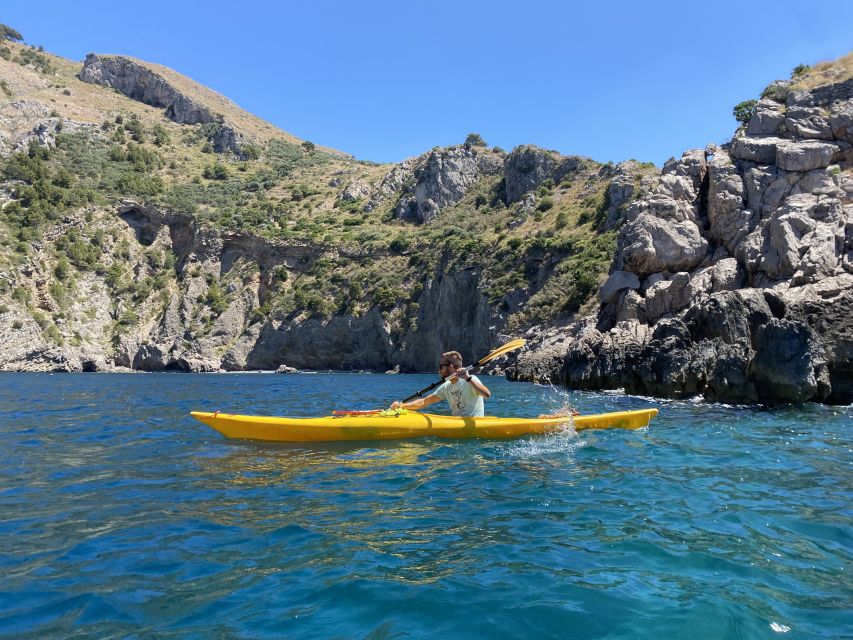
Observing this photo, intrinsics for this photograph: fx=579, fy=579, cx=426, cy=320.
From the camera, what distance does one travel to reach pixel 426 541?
209 inches

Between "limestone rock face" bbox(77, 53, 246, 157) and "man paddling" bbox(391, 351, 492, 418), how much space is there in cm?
10980

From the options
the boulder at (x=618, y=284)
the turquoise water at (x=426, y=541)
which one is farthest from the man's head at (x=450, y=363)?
the boulder at (x=618, y=284)

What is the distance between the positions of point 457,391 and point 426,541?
6.02 meters

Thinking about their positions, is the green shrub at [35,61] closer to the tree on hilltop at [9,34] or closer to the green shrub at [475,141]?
the tree on hilltop at [9,34]

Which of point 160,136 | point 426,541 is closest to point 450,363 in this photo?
point 426,541

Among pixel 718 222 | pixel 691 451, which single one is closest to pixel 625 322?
pixel 718 222

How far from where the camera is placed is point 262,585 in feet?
14.2

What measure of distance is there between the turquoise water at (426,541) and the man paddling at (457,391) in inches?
41.4

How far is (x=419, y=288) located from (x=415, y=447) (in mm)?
49560

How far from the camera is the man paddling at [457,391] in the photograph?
1063 cm

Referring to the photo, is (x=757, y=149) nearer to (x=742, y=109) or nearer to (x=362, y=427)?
(x=742, y=109)

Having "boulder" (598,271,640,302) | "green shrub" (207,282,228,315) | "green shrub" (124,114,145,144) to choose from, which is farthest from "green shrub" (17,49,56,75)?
"boulder" (598,271,640,302)

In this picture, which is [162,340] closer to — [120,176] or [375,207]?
[120,176]

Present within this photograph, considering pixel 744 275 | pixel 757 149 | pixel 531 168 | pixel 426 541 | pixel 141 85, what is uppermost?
pixel 141 85
